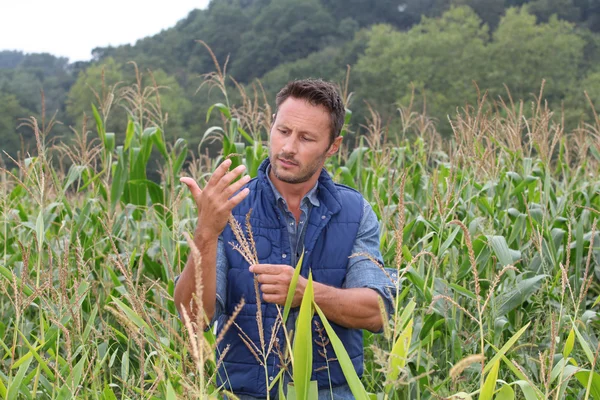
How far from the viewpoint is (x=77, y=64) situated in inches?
2635

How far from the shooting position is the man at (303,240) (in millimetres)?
2389

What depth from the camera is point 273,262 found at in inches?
96.0

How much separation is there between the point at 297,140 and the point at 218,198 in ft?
1.96

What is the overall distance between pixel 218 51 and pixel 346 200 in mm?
61865

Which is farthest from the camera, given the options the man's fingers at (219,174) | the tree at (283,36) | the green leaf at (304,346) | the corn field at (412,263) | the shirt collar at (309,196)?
the tree at (283,36)

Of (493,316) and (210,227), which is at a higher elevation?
(210,227)

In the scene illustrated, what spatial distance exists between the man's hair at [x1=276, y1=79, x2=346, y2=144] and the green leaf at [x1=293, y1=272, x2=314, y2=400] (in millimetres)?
974

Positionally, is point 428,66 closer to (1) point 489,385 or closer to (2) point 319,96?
(2) point 319,96

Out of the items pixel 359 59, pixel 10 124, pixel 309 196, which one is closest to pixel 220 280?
pixel 309 196

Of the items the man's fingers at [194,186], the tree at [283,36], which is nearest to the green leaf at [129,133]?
the man's fingers at [194,186]

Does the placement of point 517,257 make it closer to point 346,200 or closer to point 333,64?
point 346,200

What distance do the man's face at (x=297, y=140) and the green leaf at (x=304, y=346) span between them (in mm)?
821

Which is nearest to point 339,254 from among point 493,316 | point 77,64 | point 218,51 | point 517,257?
point 493,316

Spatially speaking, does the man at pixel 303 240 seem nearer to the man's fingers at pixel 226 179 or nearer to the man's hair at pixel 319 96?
the man's hair at pixel 319 96
